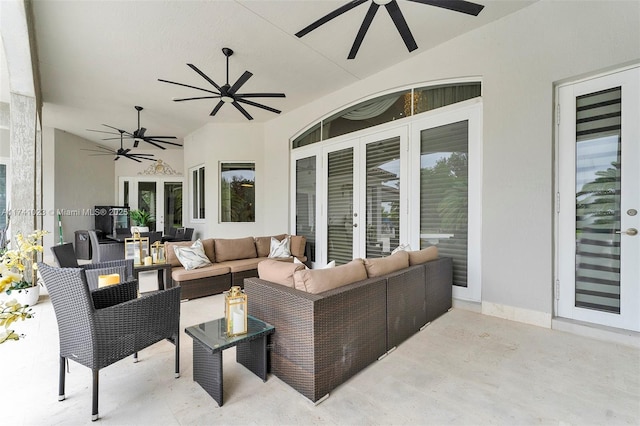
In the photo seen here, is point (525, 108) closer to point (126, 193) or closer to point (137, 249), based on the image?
point (137, 249)

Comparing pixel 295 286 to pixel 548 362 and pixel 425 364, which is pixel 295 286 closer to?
pixel 425 364

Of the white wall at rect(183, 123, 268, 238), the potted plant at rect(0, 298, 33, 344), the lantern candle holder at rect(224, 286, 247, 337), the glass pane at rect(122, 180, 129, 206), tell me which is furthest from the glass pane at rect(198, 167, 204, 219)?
the potted plant at rect(0, 298, 33, 344)

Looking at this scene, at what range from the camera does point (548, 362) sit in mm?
2322

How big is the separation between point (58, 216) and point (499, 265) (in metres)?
9.43

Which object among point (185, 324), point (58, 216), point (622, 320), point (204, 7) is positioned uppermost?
point (204, 7)

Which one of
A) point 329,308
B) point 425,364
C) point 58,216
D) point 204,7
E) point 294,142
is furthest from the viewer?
point 58,216

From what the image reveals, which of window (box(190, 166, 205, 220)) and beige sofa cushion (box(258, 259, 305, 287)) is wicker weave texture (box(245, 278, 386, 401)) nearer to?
beige sofa cushion (box(258, 259, 305, 287))

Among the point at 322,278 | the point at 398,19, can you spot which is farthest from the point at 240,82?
the point at 322,278

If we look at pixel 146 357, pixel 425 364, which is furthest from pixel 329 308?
pixel 146 357

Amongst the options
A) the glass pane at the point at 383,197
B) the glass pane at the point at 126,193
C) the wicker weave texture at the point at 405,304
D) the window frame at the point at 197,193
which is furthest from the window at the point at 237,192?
the wicker weave texture at the point at 405,304

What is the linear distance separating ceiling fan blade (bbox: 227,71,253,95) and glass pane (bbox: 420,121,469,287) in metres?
2.40

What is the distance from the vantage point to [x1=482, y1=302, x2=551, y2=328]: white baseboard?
3.02m

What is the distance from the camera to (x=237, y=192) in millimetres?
6930

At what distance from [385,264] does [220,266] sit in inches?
104
